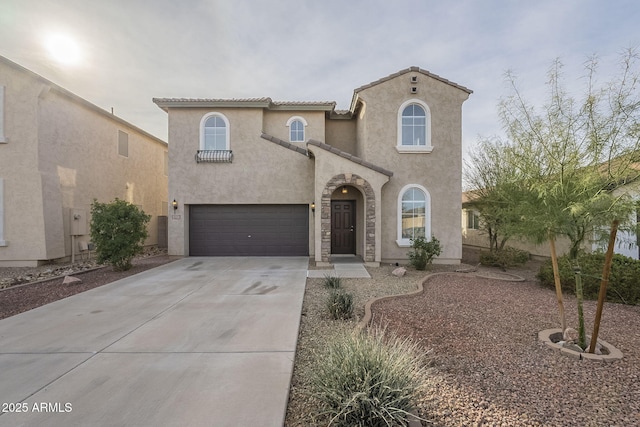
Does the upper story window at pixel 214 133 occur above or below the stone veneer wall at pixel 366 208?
above

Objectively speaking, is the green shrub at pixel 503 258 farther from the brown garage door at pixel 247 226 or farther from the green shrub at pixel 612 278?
the brown garage door at pixel 247 226

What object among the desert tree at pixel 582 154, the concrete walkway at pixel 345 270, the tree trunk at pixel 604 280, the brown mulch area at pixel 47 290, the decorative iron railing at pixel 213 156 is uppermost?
the decorative iron railing at pixel 213 156

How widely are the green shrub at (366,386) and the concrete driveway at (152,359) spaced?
534 mm

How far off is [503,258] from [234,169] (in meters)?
11.2

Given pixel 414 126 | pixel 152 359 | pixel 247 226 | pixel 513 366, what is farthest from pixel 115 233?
pixel 414 126

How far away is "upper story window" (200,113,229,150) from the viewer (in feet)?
42.2

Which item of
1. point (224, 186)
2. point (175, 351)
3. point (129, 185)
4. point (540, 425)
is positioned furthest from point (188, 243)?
point (540, 425)

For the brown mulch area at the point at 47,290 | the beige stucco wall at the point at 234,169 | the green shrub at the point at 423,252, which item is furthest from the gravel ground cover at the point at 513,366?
the beige stucco wall at the point at 234,169

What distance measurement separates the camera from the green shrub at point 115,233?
31.5 ft

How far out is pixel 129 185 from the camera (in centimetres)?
1544

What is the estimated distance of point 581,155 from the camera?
15.6 ft

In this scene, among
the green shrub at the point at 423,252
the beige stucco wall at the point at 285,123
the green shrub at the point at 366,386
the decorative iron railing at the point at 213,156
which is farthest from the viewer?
the beige stucco wall at the point at 285,123

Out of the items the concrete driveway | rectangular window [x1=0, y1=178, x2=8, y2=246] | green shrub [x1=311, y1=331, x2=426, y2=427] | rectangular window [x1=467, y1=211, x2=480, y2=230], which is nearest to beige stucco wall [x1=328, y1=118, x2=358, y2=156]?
rectangular window [x1=467, y1=211, x2=480, y2=230]

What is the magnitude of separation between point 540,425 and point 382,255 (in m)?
8.71
